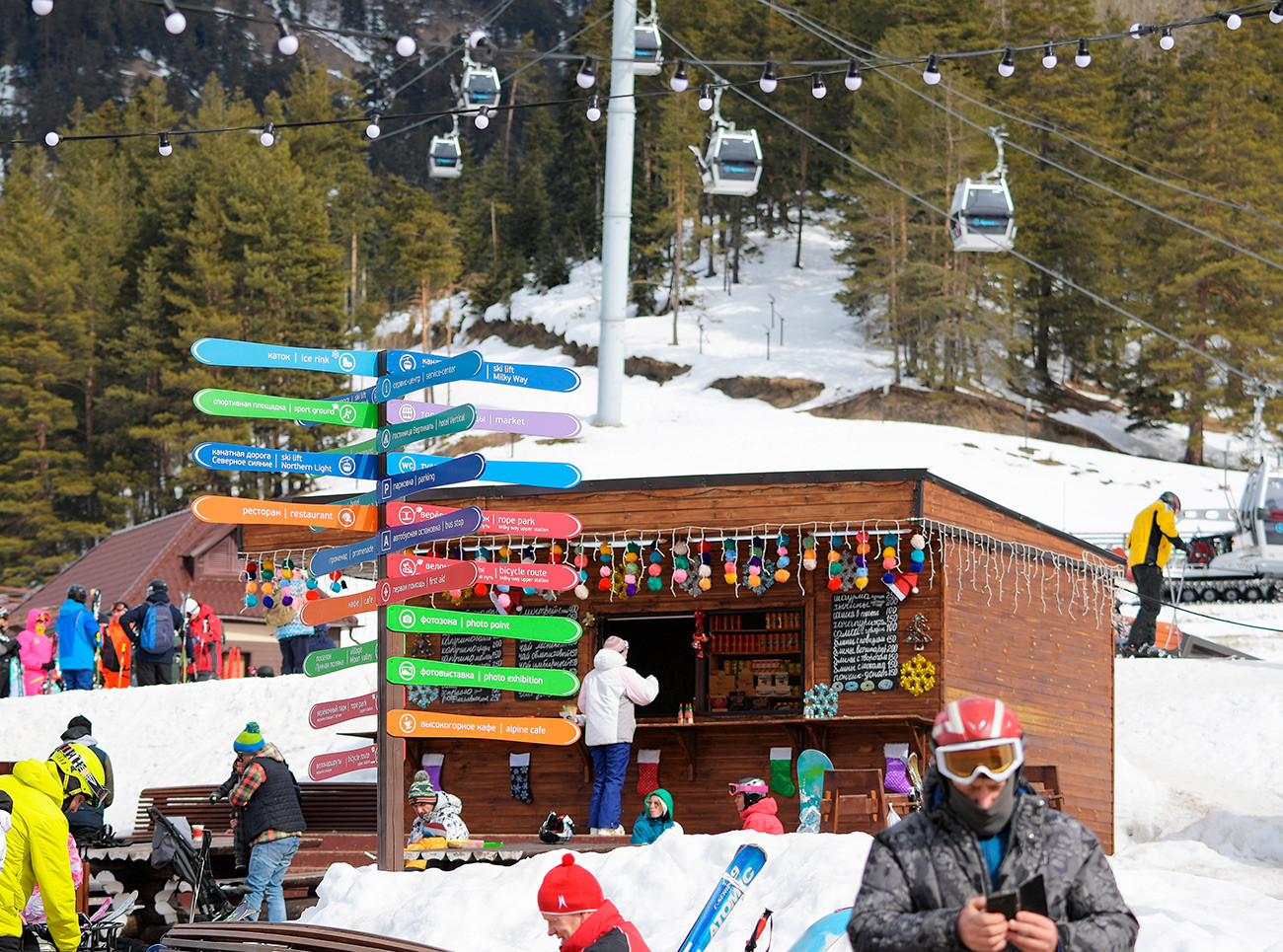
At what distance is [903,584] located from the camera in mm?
12203

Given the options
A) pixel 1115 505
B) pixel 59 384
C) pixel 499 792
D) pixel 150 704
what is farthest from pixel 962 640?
pixel 59 384

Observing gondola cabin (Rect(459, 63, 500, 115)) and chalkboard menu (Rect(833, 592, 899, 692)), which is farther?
gondola cabin (Rect(459, 63, 500, 115))

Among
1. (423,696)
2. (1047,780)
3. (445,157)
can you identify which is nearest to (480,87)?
(445,157)

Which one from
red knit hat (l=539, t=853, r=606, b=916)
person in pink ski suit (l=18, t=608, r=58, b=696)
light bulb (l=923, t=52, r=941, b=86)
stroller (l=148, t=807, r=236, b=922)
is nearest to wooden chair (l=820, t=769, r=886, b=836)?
stroller (l=148, t=807, r=236, b=922)

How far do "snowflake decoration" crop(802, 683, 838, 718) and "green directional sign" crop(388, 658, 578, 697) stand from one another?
13.5 ft

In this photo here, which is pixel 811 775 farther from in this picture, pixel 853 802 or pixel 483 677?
pixel 483 677

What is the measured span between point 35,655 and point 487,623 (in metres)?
14.7

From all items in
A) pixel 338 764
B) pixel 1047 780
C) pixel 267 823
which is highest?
pixel 338 764

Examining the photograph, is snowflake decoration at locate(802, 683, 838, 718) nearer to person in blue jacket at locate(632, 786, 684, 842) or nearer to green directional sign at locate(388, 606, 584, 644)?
person in blue jacket at locate(632, 786, 684, 842)

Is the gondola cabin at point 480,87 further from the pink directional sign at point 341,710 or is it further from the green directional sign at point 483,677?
the green directional sign at point 483,677

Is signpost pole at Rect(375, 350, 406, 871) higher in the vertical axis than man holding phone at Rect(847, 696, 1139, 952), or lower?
lower

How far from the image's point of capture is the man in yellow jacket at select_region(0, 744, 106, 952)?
Result: 6.62 meters

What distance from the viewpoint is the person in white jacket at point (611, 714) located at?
11484mm

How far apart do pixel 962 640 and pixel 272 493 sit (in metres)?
36.3
